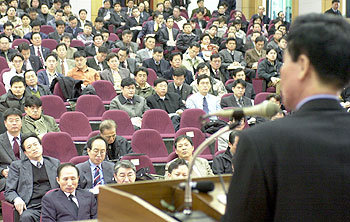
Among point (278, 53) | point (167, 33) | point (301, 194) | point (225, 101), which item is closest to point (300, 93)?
point (301, 194)

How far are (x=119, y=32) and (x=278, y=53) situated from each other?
3.35 meters

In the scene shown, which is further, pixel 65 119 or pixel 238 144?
pixel 65 119

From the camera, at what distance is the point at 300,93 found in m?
1.11

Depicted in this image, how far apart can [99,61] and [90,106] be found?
6.72ft

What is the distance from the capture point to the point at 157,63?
852 cm

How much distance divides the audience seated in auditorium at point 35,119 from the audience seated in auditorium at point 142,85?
1.72m

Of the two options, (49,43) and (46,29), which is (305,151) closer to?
(49,43)

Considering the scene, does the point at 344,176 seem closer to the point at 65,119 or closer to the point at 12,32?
the point at 65,119

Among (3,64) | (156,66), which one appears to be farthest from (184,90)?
(3,64)

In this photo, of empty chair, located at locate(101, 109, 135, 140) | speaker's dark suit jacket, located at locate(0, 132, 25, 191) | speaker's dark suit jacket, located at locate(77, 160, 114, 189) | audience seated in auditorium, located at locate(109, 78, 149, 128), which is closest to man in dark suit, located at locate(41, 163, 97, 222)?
speaker's dark suit jacket, located at locate(77, 160, 114, 189)

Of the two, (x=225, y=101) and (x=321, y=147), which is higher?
(x=321, y=147)

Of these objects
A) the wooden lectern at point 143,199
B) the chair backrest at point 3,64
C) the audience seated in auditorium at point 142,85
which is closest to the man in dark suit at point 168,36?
the audience seated in auditorium at point 142,85

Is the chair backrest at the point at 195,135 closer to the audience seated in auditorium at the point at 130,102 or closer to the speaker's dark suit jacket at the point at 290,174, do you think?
the audience seated in auditorium at the point at 130,102

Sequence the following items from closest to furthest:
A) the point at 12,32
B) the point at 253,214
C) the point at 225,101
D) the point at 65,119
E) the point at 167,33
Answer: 1. the point at 253,214
2. the point at 65,119
3. the point at 225,101
4. the point at 12,32
5. the point at 167,33
